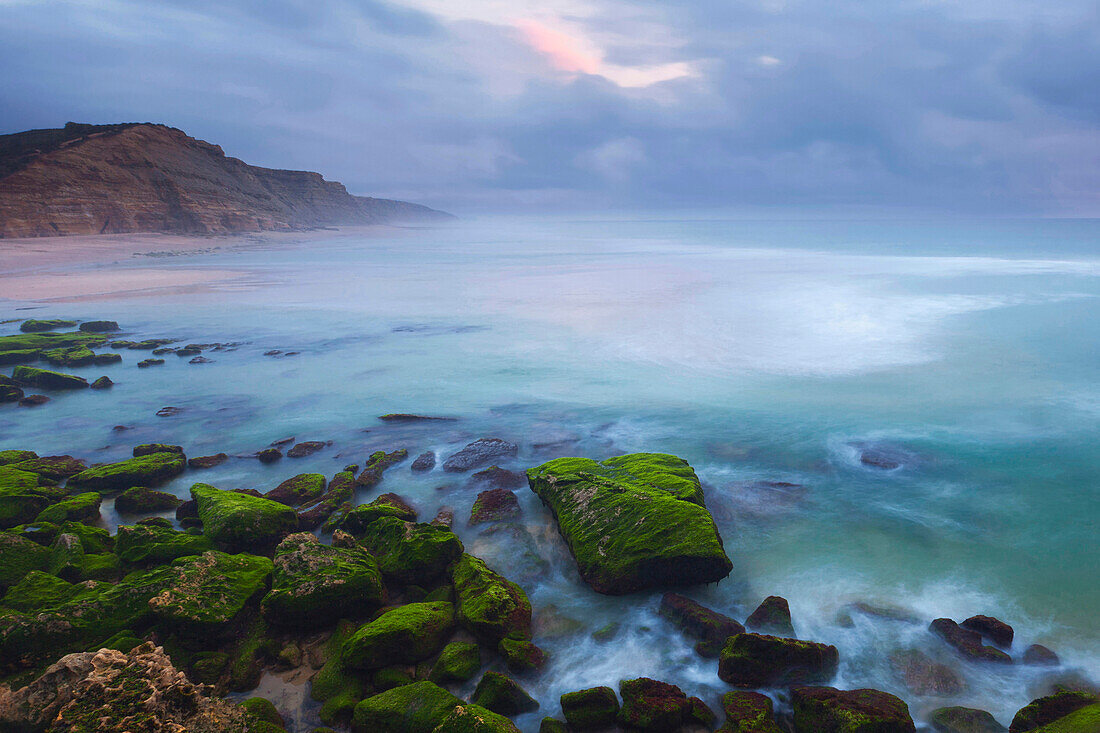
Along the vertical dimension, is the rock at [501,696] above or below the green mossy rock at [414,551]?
Answer: below

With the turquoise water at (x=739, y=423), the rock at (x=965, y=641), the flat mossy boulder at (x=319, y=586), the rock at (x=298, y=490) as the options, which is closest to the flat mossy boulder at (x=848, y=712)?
the turquoise water at (x=739, y=423)

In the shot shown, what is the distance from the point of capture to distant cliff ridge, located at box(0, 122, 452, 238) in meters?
52.4

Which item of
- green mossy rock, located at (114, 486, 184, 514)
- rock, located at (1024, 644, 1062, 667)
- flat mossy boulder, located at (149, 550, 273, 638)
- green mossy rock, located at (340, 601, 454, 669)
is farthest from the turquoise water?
flat mossy boulder, located at (149, 550, 273, 638)

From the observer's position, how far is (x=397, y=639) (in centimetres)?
570

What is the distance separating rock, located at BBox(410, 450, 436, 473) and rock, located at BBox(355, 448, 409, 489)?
347 mm

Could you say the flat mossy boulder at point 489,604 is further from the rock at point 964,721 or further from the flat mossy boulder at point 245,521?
the rock at point 964,721

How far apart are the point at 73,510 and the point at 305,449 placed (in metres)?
3.87

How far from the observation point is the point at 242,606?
20.5ft

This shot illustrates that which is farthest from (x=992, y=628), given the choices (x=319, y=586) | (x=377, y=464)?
(x=377, y=464)

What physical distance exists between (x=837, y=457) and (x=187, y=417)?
14791mm

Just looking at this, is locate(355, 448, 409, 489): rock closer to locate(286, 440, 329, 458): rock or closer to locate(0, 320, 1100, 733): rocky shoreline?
locate(0, 320, 1100, 733): rocky shoreline

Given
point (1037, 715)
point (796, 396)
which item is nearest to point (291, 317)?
point (796, 396)

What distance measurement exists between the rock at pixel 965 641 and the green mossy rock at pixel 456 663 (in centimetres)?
518

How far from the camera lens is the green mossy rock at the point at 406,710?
484 cm
